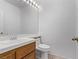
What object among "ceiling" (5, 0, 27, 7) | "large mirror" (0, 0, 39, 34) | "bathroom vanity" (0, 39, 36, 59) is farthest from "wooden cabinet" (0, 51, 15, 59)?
"ceiling" (5, 0, 27, 7)

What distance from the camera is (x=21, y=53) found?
1.54m

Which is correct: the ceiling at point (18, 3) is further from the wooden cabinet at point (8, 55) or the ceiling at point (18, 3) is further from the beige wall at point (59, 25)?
the wooden cabinet at point (8, 55)

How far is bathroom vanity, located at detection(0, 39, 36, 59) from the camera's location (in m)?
1.19

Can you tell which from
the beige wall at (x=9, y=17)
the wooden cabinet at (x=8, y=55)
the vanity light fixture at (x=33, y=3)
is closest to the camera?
the wooden cabinet at (x=8, y=55)

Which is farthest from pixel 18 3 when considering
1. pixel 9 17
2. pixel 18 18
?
pixel 9 17

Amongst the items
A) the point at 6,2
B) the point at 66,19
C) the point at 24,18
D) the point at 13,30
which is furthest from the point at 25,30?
the point at 66,19

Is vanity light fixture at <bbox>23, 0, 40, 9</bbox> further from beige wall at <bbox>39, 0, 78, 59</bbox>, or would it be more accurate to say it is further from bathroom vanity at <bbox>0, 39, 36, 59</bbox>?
bathroom vanity at <bbox>0, 39, 36, 59</bbox>

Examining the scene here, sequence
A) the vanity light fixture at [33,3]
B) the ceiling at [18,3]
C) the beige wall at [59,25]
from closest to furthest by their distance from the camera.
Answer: the ceiling at [18,3] → the beige wall at [59,25] → the vanity light fixture at [33,3]

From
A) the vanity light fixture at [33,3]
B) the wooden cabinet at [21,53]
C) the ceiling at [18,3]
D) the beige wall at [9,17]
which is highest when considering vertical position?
the vanity light fixture at [33,3]

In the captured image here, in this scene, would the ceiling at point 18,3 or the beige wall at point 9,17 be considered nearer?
the beige wall at point 9,17

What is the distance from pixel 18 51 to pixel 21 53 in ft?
0.34

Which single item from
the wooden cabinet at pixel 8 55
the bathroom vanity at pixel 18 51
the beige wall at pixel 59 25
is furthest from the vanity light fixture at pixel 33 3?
the wooden cabinet at pixel 8 55

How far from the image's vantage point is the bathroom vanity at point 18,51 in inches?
46.8

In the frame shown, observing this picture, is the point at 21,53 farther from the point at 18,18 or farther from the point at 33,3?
the point at 33,3
